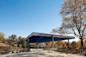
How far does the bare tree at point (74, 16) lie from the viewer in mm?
26047

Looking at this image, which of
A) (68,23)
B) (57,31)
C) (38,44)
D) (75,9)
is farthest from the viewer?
(38,44)

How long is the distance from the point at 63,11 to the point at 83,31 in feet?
16.6

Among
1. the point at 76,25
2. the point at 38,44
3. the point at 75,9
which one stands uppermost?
the point at 75,9

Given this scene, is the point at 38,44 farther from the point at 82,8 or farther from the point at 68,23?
the point at 82,8

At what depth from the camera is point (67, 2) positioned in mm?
26969

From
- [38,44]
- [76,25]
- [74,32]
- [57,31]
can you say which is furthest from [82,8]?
[38,44]

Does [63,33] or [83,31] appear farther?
[63,33]

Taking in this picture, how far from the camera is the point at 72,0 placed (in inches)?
1036

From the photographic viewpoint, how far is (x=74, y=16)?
26.6 m

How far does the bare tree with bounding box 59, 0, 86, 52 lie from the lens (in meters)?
26.0

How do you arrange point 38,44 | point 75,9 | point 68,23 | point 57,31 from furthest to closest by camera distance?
point 38,44, point 57,31, point 68,23, point 75,9

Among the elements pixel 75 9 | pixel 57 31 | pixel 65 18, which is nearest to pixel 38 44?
pixel 57 31

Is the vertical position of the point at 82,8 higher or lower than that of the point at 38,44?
higher

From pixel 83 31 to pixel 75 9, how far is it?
14.3 feet
